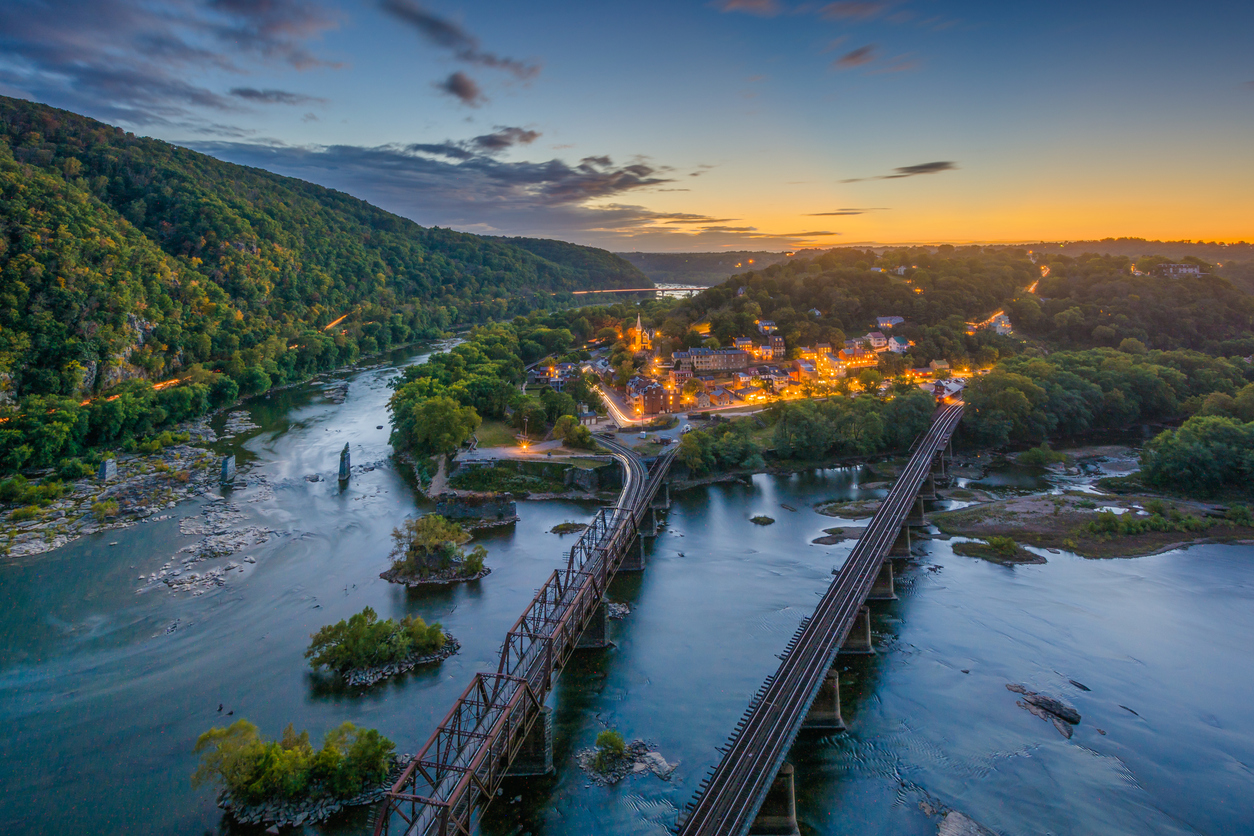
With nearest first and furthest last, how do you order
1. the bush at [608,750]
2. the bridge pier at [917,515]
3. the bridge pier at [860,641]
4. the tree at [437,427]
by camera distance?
the bush at [608,750]
the bridge pier at [860,641]
the bridge pier at [917,515]
the tree at [437,427]

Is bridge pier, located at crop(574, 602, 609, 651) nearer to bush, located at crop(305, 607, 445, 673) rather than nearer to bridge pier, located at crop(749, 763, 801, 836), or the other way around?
bush, located at crop(305, 607, 445, 673)

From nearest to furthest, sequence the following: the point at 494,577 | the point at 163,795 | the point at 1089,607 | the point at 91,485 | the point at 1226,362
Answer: the point at 163,795
the point at 1089,607
the point at 494,577
the point at 91,485
the point at 1226,362

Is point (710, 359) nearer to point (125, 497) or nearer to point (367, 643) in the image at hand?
point (125, 497)

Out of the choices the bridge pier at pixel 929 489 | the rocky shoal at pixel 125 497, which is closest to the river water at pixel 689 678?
the rocky shoal at pixel 125 497

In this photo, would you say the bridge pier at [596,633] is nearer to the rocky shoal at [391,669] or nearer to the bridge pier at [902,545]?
the rocky shoal at [391,669]

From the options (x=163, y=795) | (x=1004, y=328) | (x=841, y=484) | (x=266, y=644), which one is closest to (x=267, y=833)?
(x=163, y=795)

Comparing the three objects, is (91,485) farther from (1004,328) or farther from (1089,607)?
(1004,328)

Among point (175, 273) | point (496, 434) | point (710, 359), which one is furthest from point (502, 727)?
point (175, 273)
